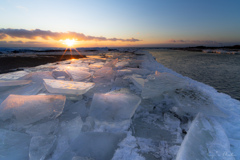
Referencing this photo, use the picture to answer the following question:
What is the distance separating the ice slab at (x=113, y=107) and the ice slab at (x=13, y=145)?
0.62 meters

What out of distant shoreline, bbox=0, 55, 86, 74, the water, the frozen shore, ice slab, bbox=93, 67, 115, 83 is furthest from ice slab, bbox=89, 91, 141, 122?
distant shoreline, bbox=0, 55, 86, 74

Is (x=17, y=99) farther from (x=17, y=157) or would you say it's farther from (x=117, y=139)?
(x=117, y=139)

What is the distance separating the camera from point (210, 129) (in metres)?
1.18

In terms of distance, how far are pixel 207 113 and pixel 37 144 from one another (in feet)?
5.99

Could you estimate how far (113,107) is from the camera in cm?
143

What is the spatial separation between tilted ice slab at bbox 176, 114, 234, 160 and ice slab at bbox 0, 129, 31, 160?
1.25m

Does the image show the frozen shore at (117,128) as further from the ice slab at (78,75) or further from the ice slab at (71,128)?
the ice slab at (78,75)

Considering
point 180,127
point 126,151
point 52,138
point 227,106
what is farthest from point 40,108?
point 227,106

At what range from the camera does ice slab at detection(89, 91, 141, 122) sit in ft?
4.33

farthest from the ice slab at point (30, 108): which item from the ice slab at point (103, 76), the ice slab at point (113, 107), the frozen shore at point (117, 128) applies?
the ice slab at point (103, 76)

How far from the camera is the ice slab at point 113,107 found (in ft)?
4.33

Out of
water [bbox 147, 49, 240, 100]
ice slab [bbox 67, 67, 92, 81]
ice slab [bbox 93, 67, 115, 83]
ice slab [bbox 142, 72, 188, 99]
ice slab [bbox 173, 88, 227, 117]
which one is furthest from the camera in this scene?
water [bbox 147, 49, 240, 100]

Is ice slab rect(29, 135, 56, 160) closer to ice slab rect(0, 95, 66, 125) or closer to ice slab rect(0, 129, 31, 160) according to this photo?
ice slab rect(0, 129, 31, 160)

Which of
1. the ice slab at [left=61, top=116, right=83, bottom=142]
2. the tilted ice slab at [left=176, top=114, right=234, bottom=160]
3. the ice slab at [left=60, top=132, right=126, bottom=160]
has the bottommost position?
the ice slab at [left=60, top=132, right=126, bottom=160]
